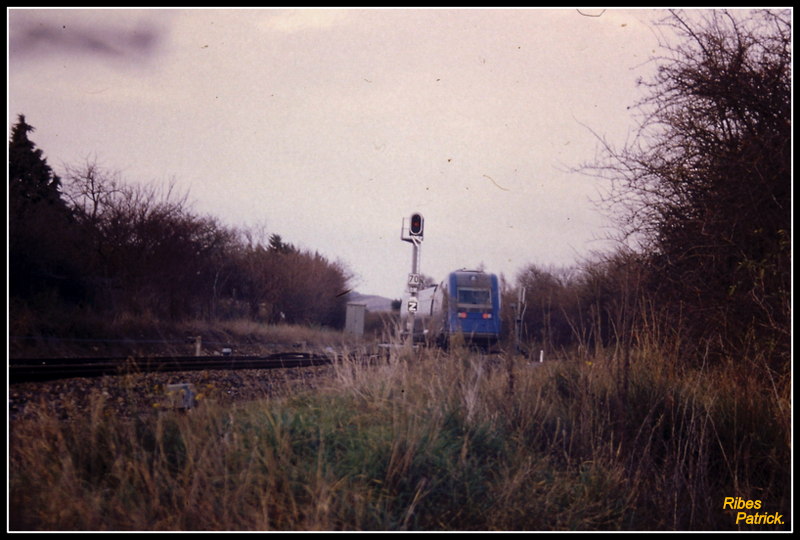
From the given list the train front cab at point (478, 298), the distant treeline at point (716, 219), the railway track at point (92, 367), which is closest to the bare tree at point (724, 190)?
the distant treeline at point (716, 219)

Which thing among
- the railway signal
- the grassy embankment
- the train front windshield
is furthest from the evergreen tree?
the train front windshield

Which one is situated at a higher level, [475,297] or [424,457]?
[475,297]

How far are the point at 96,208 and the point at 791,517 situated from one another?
9.83 meters

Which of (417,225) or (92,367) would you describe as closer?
(92,367)

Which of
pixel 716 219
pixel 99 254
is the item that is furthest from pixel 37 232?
pixel 716 219

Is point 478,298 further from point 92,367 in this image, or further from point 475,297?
point 92,367

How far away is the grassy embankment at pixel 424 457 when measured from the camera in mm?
3584

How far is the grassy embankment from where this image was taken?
11.8 ft

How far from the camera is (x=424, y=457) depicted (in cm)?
416

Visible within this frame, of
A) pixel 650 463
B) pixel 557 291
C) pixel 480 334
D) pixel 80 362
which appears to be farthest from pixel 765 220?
pixel 480 334

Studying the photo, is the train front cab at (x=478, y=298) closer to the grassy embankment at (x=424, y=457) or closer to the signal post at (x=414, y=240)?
the signal post at (x=414, y=240)

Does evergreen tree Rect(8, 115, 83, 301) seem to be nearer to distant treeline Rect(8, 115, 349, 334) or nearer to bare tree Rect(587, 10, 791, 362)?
distant treeline Rect(8, 115, 349, 334)

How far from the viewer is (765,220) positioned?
254 inches

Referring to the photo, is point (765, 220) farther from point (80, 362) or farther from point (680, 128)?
point (80, 362)
